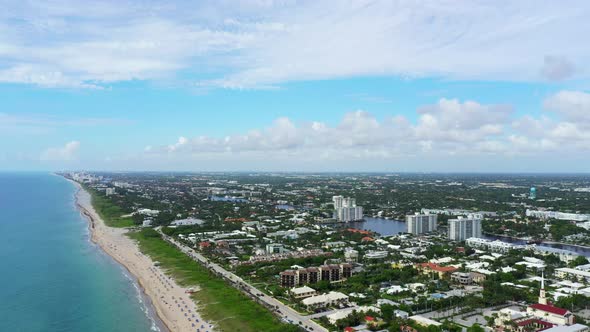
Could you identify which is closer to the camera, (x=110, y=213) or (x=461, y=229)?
(x=461, y=229)

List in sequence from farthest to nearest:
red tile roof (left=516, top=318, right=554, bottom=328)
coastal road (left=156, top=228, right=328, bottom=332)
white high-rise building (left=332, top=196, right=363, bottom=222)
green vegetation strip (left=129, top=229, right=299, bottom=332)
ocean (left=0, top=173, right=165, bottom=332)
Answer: white high-rise building (left=332, top=196, right=363, bottom=222) → ocean (left=0, top=173, right=165, bottom=332) → coastal road (left=156, top=228, right=328, bottom=332) → green vegetation strip (left=129, top=229, right=299, bottom=332) → red tile roof (left=516, top=318, right=554, bottom=328)

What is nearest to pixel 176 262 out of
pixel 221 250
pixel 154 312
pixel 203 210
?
pixel 221 250

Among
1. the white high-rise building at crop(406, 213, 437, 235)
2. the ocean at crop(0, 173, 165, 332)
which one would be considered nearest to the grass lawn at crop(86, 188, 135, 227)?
the ocean at crop(0, 173, 165, 332)

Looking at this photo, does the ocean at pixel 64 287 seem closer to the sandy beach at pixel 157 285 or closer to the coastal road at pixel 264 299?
the sandy beach at pixel 157 285

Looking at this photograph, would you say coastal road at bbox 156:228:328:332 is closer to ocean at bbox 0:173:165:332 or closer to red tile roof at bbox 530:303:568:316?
ocean at bbox 0:173:165:332

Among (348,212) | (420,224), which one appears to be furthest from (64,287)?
(348,212)

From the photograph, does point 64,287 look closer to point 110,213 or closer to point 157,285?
point 157,285
